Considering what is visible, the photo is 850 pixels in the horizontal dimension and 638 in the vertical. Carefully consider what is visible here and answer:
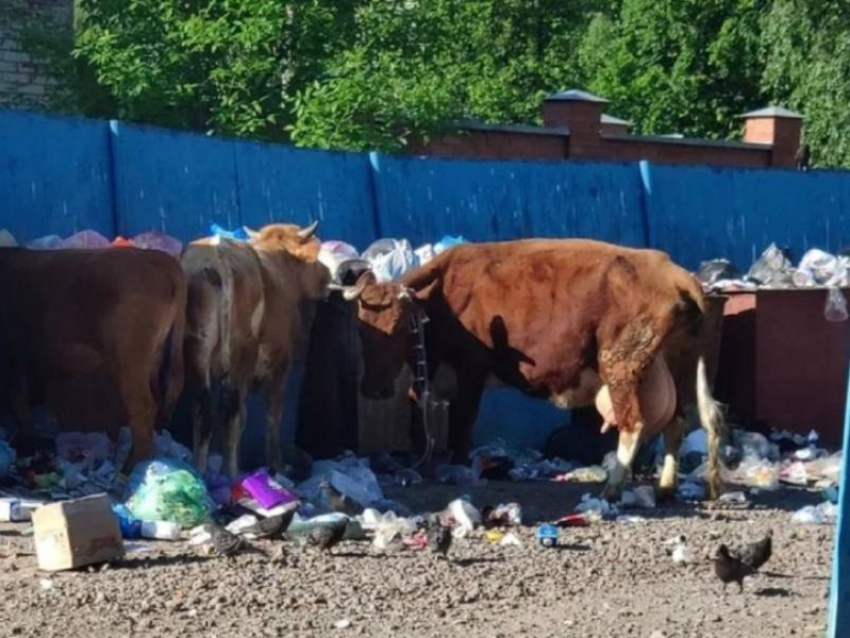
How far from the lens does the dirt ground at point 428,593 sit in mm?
8781

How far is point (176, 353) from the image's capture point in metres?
12.2

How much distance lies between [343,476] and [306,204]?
3.97m

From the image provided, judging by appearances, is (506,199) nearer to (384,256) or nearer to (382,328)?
(384,256)

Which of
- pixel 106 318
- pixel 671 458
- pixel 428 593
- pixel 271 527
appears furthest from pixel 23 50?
pixel 428 593

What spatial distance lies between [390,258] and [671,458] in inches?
115

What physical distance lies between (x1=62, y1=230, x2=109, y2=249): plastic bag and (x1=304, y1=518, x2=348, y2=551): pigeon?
3.42m

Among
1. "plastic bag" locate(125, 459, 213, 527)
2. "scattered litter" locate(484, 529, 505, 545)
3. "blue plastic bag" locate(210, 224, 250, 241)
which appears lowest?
"scattered litter" locate(484, 529, 505, 545)

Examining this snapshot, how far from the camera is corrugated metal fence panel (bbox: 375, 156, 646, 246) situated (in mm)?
16875

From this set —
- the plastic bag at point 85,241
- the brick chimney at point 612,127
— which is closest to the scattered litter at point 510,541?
the plastic bag at point 85,241

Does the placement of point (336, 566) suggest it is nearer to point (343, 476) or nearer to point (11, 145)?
→ point (343, 476)

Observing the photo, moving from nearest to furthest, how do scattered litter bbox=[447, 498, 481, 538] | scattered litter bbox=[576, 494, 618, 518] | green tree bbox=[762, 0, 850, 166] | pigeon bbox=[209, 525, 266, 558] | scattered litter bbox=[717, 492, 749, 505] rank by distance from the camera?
pigeon bbox=[209, 525, 266, 558], scattered litter bbox=[447, 498, 481, 538], scattered litter bbox=[576, 494, 618, 518], scattered litter bbox=[717, 492, 749, 505], green tree bbox=[762, 0, 850, 166]

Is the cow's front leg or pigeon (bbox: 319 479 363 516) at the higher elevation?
the cow's front leg

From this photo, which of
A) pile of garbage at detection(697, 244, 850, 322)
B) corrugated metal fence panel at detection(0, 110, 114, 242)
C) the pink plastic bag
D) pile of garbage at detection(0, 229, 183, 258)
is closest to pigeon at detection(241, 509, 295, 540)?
the pink plastic bag

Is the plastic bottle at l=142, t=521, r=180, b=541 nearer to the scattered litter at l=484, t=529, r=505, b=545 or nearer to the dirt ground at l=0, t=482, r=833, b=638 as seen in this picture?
the dirt ground at l=0, t=482, r=833, b=638
